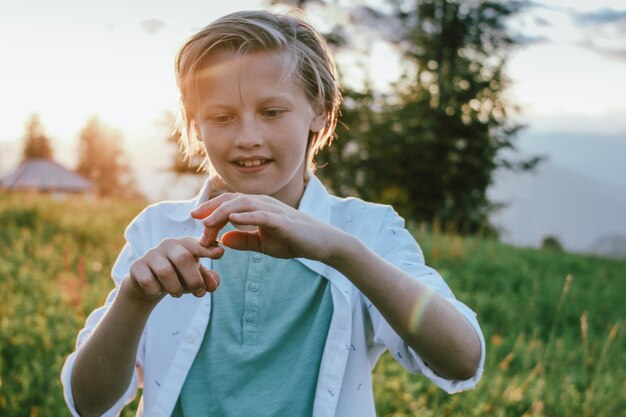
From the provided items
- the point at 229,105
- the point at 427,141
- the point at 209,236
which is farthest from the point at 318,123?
the point at 427,141

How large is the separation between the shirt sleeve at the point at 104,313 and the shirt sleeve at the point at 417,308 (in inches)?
27.5

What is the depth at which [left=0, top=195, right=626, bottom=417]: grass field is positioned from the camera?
316cm

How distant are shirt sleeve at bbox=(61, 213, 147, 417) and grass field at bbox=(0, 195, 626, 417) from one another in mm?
1270

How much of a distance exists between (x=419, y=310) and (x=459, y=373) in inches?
9.2

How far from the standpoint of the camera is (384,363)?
3.65 meters

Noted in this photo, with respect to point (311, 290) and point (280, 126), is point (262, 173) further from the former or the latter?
point (311, 290)

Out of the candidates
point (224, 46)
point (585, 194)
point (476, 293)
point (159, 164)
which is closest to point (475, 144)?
point (159, 164)

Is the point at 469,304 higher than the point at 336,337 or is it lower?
lower

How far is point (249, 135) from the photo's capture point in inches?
64.5

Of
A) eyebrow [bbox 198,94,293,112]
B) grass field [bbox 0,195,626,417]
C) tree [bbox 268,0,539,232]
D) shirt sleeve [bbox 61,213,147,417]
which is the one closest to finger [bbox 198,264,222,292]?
shirt sleeve [bbox 61,213,147,417]

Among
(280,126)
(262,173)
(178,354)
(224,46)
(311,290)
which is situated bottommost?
(178,354)

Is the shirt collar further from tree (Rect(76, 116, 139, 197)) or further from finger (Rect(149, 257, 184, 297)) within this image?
tree (Rect(76, 116, 139, 197))

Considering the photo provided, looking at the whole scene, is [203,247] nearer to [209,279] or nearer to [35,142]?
[209,279]

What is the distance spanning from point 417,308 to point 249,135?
665 mm
